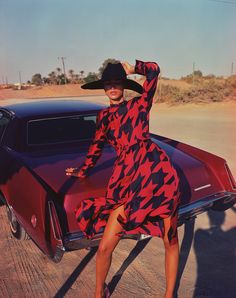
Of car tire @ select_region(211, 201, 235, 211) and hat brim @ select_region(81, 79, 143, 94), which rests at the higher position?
hat brim @ select_region(81, 79, 143, 94)

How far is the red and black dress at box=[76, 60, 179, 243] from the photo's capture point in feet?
8.19

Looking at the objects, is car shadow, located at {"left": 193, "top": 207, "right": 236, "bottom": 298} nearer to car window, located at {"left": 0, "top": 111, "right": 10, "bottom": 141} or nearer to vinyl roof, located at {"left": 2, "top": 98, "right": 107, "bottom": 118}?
vinyl roof, located at {"left": 2, "top": 98, "right": 107, "bottom": 118}

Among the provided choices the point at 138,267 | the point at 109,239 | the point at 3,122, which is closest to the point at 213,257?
the point at 138,267

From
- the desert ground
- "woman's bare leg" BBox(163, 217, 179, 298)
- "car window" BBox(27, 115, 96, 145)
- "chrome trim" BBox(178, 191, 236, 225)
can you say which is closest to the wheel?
the desert ground

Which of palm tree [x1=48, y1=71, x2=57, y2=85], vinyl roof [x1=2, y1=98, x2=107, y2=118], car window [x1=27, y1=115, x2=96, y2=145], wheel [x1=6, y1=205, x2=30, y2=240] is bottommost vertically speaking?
palm tree [x1=48, y1=71, x2=57, y2=85]

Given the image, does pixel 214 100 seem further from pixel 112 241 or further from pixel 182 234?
pixel 112 241

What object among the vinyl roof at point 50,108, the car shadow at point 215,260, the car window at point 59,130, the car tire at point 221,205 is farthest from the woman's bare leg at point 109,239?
the vinyl roof at point 50,108

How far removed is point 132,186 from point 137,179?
2.2 inches

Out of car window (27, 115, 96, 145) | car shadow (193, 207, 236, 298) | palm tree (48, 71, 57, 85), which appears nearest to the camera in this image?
car shadow (193, 207, 236, 298)

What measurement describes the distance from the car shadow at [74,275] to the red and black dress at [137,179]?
1.97 ft

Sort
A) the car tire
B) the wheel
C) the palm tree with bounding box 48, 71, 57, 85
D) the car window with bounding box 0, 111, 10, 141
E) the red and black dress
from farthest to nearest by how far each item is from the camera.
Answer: the palm tree with bounding box 48, 71, 57, 85 < the car window with bounding box 0, 111, 10, 141 < the wheel < the car tire < the red and black dress

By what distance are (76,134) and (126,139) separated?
1700 millimetres

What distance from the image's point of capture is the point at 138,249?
12.3 ft

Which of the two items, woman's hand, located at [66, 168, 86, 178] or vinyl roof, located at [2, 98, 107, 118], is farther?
vinyl roof, located at [2, 98, 107, 118]
